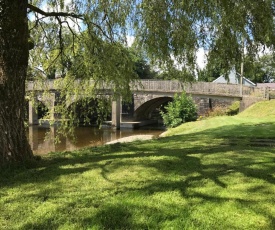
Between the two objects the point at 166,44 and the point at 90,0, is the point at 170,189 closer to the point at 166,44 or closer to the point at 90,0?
the point at 166,44

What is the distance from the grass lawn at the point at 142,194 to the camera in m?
3.40

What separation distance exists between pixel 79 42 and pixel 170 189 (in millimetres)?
5706

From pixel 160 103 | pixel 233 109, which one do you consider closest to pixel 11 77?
pixel 233 109

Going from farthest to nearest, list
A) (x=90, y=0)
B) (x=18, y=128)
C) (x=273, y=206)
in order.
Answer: (x=90, y=0), (x=18, y=128), (x=273, y=206)

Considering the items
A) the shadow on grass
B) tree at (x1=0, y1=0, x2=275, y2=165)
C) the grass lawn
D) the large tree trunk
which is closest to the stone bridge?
tree at (x1=0, y1=0, x2=275, y2=165)

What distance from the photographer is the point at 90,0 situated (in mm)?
7812

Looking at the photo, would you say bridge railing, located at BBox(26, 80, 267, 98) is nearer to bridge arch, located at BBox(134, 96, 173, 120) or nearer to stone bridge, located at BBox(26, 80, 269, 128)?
stone bridge, located at BBox(26, 80, 269, 128)

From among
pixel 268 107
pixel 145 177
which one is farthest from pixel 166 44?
pixel 268 107

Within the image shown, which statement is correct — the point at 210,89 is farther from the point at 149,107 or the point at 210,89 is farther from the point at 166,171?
the point at 166,171

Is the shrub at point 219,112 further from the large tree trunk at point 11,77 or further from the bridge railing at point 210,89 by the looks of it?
the large tree trunk at point 11,77

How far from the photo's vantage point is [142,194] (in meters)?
4.12

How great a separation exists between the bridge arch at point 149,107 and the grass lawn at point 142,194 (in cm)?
2858

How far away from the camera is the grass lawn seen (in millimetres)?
3400

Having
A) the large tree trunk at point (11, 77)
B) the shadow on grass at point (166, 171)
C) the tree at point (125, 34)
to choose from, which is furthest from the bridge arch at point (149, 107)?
the large tree trunk at point (11, 77)
